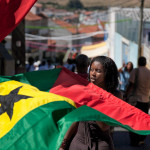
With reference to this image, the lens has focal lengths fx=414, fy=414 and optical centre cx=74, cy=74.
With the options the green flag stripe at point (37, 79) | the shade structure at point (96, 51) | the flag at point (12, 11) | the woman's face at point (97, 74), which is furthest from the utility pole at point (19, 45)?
the shade structure at point (96, 51)

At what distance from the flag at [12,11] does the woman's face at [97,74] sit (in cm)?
136

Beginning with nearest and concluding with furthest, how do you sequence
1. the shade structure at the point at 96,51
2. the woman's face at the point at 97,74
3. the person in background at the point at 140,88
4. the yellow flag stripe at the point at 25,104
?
the yellow flag stripe at the point at 25,104 → the woman's face at the point at 97,74 → the person in background at the point at 140,88 → the shade structure at the point at 96,51

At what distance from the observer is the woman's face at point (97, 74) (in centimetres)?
405

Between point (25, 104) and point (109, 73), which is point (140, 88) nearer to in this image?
point (109, 73)

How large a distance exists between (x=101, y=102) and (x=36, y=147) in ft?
3.01

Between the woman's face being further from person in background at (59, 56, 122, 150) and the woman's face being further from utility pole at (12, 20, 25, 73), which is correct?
utility pole at (12, 20, 25, 73)

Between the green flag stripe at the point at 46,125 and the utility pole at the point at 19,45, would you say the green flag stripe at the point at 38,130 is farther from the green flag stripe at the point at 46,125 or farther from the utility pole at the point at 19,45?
the utility pole at the point at 19,45

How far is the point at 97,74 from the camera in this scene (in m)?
4.06

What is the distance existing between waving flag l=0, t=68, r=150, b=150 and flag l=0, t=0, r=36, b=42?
0.88 metres

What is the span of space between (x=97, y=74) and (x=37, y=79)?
72 centimetres

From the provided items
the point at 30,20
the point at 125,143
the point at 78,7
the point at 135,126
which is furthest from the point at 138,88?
the point at 78,7

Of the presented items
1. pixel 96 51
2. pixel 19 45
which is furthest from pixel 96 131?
pixel 96 51

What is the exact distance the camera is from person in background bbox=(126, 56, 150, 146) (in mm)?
7941

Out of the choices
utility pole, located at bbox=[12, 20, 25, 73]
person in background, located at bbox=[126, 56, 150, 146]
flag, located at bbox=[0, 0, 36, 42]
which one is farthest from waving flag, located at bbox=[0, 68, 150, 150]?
utility pole, located at bbox=[12, 20, 25, 73]
